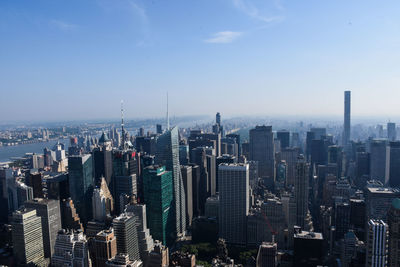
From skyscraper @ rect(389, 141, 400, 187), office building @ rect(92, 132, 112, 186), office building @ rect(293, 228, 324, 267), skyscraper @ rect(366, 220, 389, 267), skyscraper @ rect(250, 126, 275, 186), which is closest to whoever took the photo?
skyscraper @ rect(366, 220, 389, 267)

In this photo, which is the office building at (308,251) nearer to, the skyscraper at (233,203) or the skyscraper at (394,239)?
the skyscraper at (394,239)

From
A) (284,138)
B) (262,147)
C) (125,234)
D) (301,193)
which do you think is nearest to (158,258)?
(125,234)

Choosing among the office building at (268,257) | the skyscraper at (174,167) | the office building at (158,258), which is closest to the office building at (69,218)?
the skyscraper at (174,167)

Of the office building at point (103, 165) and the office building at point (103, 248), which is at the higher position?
the office building at point (103, 165)

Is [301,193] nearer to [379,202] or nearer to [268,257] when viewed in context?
[379,202]

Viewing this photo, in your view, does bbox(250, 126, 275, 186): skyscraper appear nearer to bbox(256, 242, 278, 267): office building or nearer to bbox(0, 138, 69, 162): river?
bbox(256, 242, 278, 267): office building

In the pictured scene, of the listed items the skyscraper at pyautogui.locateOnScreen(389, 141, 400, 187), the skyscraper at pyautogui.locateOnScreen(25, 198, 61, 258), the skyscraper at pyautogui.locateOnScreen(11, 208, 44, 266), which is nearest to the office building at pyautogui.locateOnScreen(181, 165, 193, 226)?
the skyscraper at pyautogui.locateOnScreen(25, 198, 61, 258)
